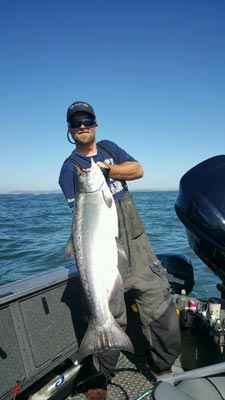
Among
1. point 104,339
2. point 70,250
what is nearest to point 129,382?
point 104,339

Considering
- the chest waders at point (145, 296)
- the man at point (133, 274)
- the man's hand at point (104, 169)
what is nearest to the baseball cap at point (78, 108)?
the man at point (133, 274)

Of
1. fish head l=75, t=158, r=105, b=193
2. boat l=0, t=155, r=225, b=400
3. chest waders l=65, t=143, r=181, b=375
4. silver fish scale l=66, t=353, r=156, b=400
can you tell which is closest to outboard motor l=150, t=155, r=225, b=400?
boat l=0, t=155, r=225, b=400

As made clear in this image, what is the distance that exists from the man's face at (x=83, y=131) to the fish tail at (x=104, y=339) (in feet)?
5.29

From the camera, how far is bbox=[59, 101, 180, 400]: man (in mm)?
3340

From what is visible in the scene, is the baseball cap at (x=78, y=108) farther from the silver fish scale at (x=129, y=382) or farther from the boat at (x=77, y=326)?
the silver fish scale at (x=129, y=382)

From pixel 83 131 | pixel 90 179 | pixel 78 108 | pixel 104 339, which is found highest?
pixel 78 108

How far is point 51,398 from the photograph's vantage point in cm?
327

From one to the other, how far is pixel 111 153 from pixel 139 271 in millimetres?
1210

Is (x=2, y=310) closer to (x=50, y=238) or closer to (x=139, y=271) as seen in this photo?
(x=139, y=271)

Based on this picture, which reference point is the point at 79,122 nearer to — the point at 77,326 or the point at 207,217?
the point at 207,217

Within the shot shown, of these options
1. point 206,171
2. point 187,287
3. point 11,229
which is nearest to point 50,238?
point 11,229

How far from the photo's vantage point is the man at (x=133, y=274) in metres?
3.34

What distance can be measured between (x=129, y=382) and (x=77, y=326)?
0.80 m

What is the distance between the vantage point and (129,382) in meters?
3.74
